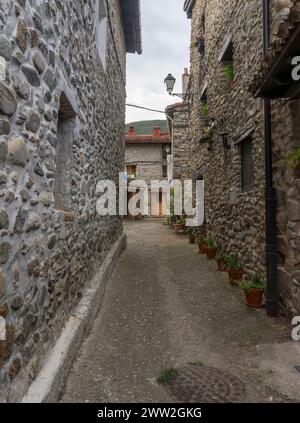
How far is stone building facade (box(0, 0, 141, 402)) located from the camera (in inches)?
66.9

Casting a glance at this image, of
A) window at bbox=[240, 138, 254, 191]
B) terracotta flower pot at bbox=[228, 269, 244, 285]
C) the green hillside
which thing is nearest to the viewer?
terracotta flower pot at bbox=[228, 269, 244, 285]

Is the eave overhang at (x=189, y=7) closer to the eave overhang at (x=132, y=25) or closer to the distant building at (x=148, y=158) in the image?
the eave overhang at (x=132, y=25)

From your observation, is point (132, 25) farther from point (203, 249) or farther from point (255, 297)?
point (255, 297)

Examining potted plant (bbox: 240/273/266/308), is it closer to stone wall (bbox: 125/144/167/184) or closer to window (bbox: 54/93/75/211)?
window (bbox: 54/93/75/211)

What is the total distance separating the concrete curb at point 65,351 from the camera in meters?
1.97

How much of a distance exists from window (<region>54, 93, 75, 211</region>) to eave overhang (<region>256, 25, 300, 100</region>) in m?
2.02

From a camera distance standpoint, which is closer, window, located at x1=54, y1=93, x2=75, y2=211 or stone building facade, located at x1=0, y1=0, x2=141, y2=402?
stone building facade, located at x1=0, y1=0, x2=141, y2=402

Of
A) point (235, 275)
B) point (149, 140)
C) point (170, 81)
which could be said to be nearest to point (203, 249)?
point (235, 275)

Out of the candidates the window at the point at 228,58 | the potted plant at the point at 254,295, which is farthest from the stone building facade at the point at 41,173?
the window at the point at 228,58

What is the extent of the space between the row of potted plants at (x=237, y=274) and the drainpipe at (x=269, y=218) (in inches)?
7.8

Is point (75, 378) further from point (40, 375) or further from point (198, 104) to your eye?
point (198, 104)

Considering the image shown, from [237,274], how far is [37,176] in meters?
3.73

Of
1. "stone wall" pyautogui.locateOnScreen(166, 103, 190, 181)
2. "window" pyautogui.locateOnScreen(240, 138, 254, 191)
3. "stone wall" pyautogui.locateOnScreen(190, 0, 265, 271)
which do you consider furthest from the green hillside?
"window" pyautogui.locateOnScreen(240, 138, 254, 191)

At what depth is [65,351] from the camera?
2473 mm
